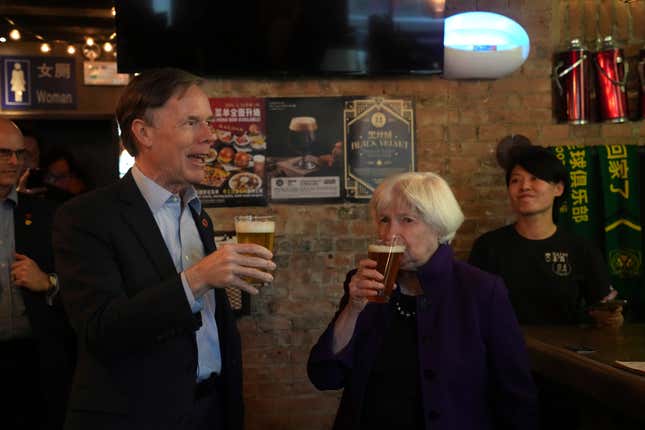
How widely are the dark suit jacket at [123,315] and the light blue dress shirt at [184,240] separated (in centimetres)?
6

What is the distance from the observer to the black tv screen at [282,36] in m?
3.55

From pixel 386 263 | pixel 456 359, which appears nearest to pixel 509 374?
pixel 456 359

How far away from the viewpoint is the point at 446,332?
207 centimetres

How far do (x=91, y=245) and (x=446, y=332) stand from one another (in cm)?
107

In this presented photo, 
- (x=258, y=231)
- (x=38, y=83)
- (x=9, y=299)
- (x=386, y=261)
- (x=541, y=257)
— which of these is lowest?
(x=9, y=299)

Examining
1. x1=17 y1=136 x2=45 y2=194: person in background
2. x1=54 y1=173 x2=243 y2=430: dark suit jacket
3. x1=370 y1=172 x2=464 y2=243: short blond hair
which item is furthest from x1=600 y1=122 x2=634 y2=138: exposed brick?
x1=17 y1=136 x2=45 y2=194: person in background

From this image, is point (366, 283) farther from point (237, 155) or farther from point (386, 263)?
point (237, 155)

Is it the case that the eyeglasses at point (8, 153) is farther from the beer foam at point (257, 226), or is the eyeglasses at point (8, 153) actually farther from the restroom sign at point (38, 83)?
the restroom sign at point (38, 83)

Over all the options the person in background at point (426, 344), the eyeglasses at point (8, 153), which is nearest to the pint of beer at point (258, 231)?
the person in background at point (426, 344)

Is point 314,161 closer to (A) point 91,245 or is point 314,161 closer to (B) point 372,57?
(B) point 372,57

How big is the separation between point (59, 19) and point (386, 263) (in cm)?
490

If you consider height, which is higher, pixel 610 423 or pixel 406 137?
pixel 406 137

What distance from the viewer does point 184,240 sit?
2.04 metres

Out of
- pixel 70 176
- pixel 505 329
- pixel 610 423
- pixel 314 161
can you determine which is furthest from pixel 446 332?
pixel 70 176
